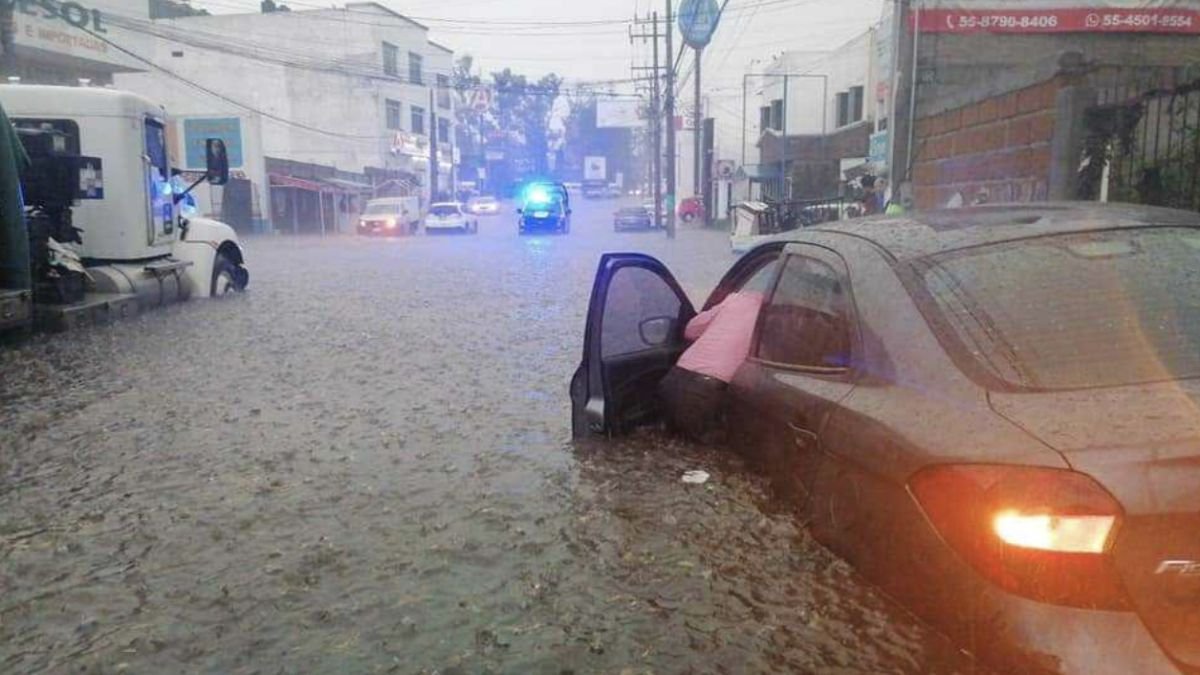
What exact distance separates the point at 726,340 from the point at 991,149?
8971 millimetres

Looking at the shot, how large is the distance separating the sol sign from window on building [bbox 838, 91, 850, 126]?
29.7 m

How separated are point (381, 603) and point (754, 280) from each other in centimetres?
281

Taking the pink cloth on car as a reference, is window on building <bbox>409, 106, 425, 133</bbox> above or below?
above

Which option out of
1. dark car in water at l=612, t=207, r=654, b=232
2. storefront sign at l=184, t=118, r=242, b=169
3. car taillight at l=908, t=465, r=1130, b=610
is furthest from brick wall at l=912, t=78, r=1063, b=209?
storefront sign at l=184, t=118, r=242, b=169

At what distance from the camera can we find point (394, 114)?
55.7 metres

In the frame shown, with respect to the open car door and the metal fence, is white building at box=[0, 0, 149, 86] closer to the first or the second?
the open car door

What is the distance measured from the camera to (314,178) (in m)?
45.1

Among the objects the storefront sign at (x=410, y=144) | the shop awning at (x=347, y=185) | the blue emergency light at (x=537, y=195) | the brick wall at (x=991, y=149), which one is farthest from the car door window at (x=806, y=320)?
the storefront sign at (x=410, y=144)

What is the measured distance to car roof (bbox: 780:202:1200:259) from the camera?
126 inches

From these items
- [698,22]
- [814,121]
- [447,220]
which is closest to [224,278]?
[698,22]

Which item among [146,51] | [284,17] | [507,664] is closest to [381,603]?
[507,664]

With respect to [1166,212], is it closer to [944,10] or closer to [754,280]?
[754,280]

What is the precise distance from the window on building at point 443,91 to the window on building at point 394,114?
17.1 ft

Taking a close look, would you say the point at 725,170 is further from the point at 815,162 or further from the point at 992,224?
the point at 992,224
